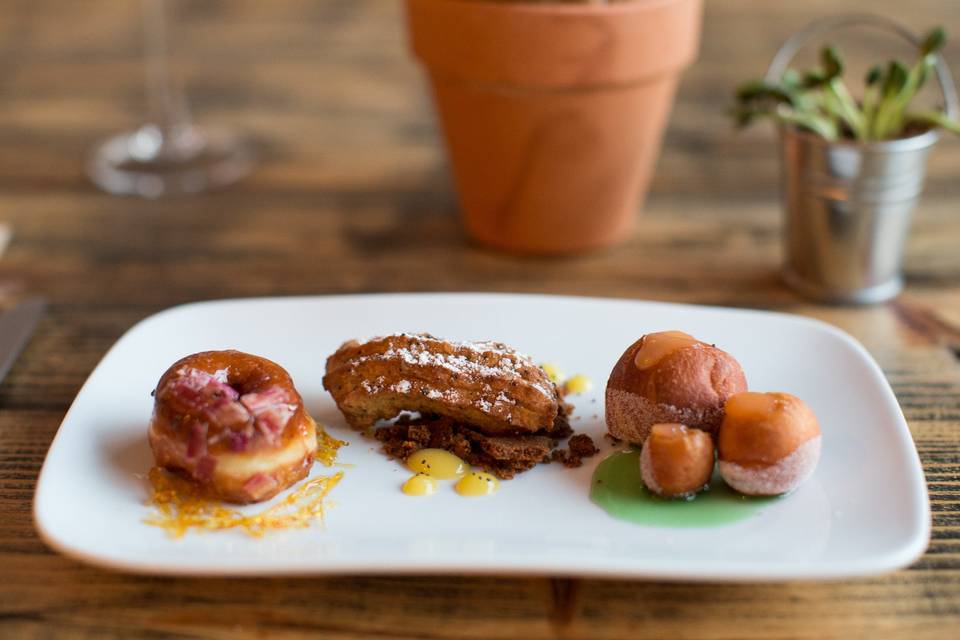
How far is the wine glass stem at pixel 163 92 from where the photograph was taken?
82.7 inches

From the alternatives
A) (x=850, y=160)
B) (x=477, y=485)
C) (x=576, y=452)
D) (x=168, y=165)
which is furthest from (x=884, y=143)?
(x=168, y=165)

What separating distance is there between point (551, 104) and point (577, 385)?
59cm

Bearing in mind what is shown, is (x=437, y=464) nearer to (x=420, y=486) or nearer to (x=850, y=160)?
(x=420, y=486)

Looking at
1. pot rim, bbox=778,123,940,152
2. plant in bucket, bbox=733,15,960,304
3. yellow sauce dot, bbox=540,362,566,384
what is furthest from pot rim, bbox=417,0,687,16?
yellow sauce dot, bbox=540,362,566,384

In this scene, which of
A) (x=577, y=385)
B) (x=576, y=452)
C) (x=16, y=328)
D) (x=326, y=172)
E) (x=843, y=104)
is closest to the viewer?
(x=576, y=452)

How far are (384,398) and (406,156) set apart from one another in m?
1.22

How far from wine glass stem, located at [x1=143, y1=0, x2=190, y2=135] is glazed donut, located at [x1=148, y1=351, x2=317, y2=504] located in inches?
49.4

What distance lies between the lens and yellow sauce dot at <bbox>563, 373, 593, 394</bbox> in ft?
4.08

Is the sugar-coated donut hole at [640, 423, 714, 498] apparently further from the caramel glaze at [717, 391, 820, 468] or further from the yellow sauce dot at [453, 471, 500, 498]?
the yellow sauce dot at [453, 471, 500, 498]

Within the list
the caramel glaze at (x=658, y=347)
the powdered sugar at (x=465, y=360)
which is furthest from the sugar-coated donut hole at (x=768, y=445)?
the powdered sugar at (x=465, y=360)

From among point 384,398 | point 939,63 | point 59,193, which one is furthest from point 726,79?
point 384,398

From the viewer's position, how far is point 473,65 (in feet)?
5.32

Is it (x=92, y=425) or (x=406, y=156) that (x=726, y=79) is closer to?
(x=406, y=156)

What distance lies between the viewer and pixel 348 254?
1.83 m
